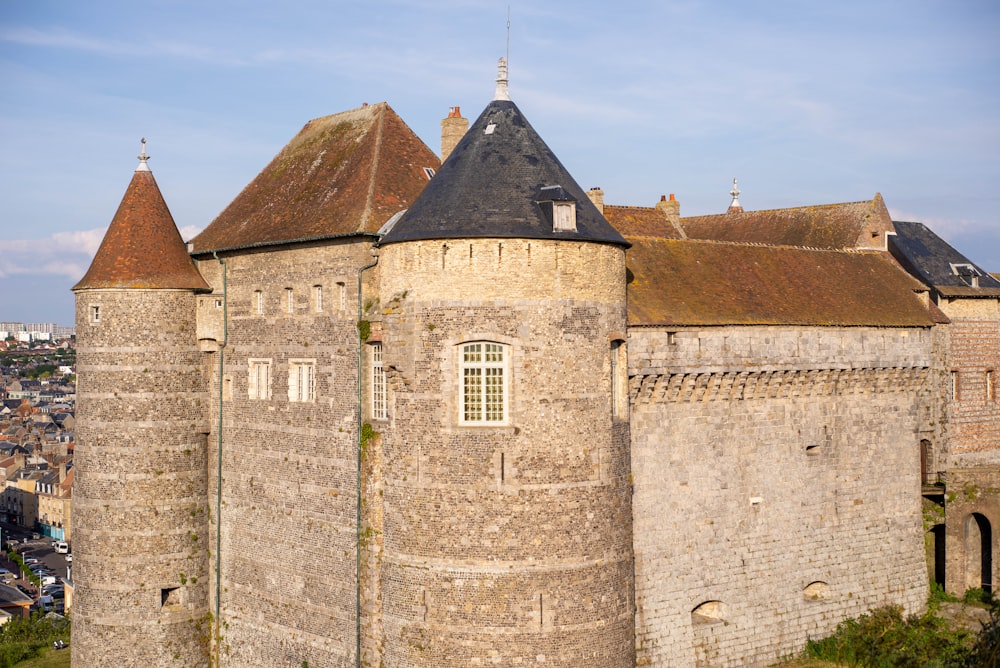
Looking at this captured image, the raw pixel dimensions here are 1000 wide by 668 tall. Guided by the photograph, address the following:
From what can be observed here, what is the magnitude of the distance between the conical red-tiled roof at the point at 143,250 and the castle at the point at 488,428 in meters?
0.07

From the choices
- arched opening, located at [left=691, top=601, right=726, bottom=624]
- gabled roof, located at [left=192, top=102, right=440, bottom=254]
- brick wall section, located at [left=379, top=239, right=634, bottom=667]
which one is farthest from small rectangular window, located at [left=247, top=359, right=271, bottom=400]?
arched opening, located at [left=691, top=601, right=726, bottom=624]

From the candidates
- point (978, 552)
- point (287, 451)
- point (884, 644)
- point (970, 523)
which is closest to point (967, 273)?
point (970, 523)

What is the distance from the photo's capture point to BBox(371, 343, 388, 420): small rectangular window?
22.9m

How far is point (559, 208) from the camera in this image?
840 inches

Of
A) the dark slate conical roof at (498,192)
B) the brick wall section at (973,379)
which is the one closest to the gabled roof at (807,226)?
the brick wall section at (973,379)

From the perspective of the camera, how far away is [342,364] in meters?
24.1

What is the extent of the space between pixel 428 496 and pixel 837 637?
1202 centimetres

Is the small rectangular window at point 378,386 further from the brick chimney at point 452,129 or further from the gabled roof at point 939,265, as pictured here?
the gabled roof at point 939,265

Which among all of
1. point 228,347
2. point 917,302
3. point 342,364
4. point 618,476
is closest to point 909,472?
point 917,302

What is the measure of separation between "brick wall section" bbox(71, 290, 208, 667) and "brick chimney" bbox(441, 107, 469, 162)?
23.2ft

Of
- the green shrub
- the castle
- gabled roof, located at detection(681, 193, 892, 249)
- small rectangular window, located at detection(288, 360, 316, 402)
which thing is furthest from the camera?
gabled roof, located at detection(681, 193, 892, 249)

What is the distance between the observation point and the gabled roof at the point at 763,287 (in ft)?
82.5

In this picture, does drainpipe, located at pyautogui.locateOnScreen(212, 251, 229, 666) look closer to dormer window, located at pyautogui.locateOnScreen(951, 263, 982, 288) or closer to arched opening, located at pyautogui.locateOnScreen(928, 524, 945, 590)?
arched opening, located at pyautogui.locateOnScreen(928, 524, 945, 590)

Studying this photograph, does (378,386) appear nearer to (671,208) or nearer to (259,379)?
(259,379)
